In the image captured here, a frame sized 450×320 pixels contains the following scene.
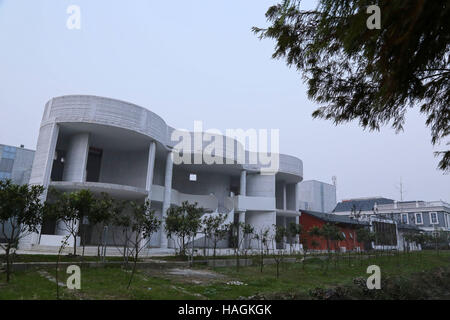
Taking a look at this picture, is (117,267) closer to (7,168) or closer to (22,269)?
(22,269)

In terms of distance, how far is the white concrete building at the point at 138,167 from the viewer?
23953 mm

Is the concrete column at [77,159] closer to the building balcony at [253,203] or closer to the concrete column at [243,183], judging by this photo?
the building balcony at [253,203]

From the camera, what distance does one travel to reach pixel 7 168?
37.9 m

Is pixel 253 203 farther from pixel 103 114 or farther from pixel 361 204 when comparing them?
pixel 361 204

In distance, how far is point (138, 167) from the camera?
30656 mm

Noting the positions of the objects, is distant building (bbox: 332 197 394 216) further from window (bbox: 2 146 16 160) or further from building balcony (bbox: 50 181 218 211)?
window (bbox: 2 146 16 160)

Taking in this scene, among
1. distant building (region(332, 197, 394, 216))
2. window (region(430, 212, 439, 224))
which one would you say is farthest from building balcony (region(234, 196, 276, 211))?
window (region(430, 212, 439, 224))

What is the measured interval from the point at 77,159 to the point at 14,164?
61.4ft

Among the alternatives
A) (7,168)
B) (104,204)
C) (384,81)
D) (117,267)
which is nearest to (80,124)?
(104,204)

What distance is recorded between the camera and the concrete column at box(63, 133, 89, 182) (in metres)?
25.2

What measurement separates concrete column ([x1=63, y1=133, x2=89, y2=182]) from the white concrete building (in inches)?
2.6

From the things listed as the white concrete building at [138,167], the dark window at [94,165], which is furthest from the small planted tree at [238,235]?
the dark window at [94,165]

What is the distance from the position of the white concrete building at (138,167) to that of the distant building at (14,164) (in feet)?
31.5
